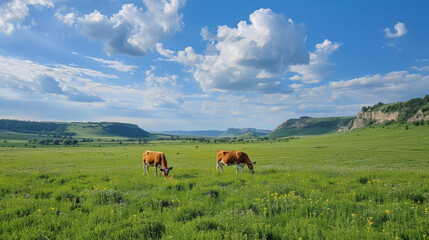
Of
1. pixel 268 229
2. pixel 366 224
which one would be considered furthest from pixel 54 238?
pixel 366 224

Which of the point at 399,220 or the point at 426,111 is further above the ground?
the point at 426,111

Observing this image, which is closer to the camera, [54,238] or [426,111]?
[54,238]

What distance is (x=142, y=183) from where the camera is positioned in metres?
11.9

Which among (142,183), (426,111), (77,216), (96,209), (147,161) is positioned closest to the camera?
(77,216)

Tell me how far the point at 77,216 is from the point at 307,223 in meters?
7.03

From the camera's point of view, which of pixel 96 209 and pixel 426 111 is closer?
pixel 96 209

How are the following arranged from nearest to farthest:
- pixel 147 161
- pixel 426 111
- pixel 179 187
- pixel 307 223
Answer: pixel 307 223, pixel 179 187, pixel 147 161, pixel 426 111

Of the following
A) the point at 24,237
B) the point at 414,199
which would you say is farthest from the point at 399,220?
the point at 24,237

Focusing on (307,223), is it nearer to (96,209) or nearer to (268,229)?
(268,229)

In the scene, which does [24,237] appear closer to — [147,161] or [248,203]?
[248,203]

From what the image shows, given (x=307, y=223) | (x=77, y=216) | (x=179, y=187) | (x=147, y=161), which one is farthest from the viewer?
(x=147, y=161)

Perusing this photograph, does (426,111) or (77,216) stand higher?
(426,111)

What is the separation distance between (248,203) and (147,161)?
42.0 ft

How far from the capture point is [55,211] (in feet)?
23.4
